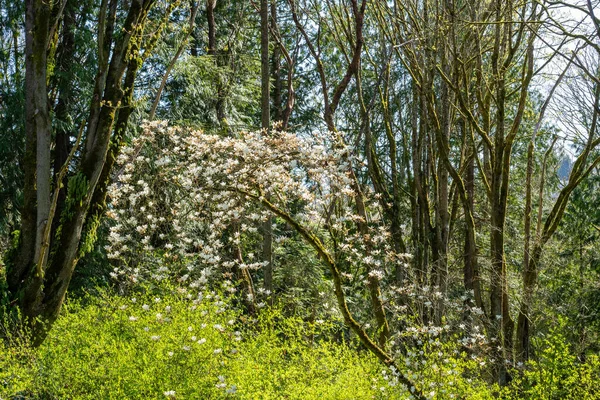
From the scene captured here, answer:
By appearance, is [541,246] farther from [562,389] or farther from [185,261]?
[185,261]

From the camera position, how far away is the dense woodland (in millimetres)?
5484

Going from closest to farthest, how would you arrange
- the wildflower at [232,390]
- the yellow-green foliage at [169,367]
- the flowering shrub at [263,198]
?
the wildflower at [232,390] < the yellow-green foliage at [169,367] < the flowering shrub at [263,198]

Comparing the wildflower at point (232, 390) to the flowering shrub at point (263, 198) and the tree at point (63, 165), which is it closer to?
the flowering shrub at point (263, 198)

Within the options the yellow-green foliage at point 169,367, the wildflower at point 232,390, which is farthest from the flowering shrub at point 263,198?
the wildflower at point 232,390

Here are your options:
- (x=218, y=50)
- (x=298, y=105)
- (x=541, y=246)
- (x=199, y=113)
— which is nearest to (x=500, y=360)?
(x=541, y=246)

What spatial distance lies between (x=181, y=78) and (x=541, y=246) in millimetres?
6638

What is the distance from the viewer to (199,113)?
39.4ft

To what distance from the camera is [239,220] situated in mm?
7453

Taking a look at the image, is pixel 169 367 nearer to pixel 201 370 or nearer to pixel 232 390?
pixel 201 370

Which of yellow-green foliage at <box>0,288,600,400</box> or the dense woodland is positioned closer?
yellow-green foliage at <box>0,288,600,400</box>

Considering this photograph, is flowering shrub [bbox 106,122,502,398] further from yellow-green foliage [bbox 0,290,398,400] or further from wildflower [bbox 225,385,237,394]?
wildflower [bbox 225,385,237,394]

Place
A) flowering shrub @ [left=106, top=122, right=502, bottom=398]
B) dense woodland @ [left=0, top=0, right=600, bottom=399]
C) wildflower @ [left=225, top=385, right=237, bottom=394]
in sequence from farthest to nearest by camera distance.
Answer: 1. flowering shrub @ [left=106, top=122, right=502, bottom=398]
2. dense woodland @ [left=0, top=0, right=600, bottom=399]
3. wildflower @ [left=225, top=385, right=237, bottom=394]

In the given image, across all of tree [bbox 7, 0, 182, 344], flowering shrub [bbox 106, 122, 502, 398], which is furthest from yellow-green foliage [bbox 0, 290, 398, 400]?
flowering shrub [bbox 106, 122, 502, 398]

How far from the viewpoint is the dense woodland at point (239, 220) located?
5.48 meters
